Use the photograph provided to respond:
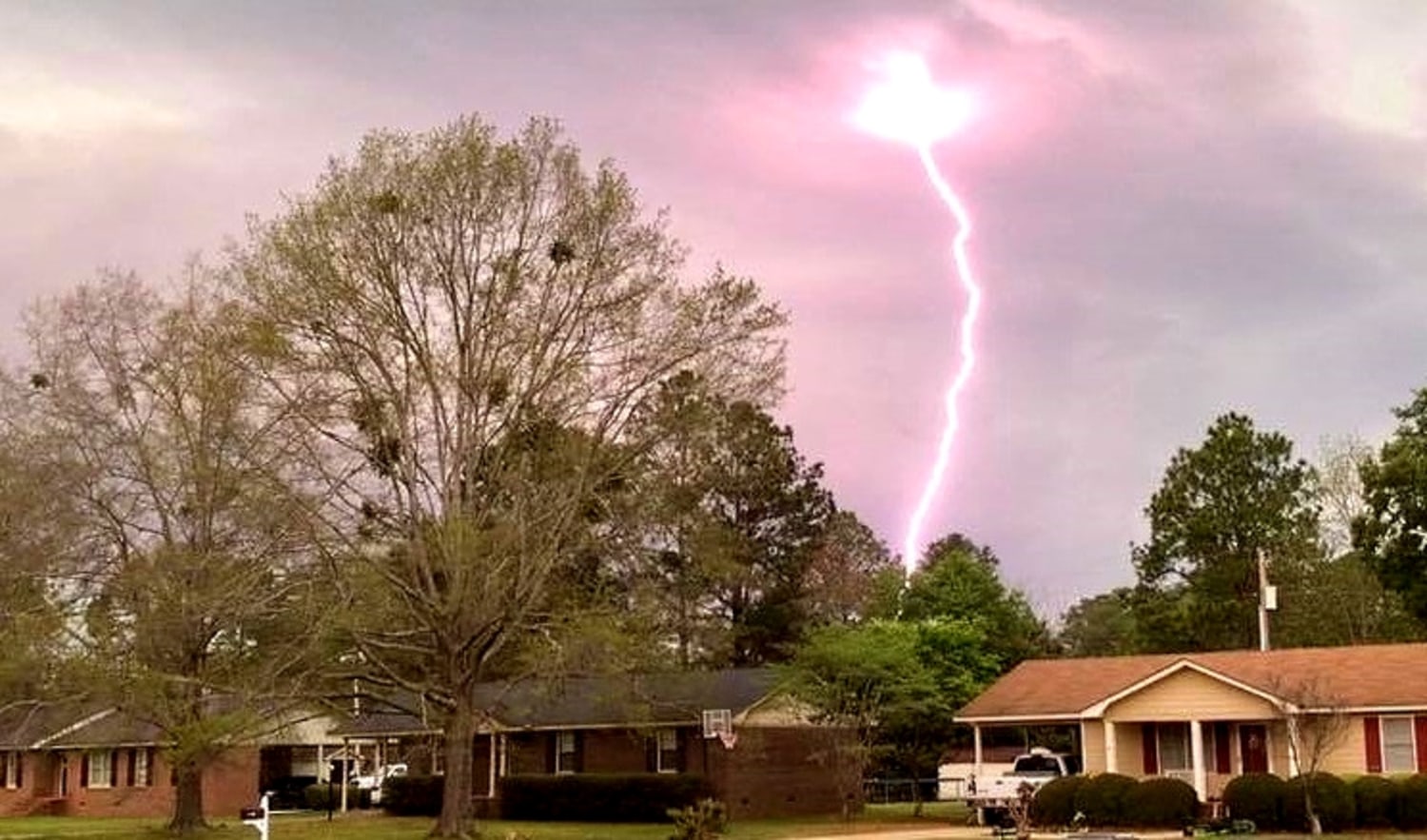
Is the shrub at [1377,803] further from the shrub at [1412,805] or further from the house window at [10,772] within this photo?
the house window at [10,772]

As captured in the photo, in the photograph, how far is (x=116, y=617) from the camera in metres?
41.1

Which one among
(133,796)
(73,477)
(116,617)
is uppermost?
(73,477)

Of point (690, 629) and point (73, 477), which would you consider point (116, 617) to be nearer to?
point (73, 477)

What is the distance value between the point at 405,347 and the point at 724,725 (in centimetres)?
1609

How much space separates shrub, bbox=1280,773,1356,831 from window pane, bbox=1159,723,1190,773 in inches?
228

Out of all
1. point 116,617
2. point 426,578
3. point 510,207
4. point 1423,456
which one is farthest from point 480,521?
point 1423,456

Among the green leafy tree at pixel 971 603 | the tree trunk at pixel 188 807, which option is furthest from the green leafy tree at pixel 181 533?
the green leafy tree at pixel 971 603

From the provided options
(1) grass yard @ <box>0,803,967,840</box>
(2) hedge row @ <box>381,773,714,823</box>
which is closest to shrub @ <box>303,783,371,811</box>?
(1) grass yard @ <box>0,803,967,840</box>

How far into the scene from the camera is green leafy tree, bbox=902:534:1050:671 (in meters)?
61.9

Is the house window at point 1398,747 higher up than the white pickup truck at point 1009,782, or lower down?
higher up

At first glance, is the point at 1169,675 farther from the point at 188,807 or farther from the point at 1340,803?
the point at 188,807

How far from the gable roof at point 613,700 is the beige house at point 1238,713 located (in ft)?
25.2

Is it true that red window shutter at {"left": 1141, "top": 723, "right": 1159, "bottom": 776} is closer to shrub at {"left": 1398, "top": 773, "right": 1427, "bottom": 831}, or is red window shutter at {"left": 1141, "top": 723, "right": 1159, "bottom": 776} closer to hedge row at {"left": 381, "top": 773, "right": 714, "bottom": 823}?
shrub at {"left": 1398, "top": 773, "right": 1427, "bottom": 831}

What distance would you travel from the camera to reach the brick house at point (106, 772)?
62.8 m
